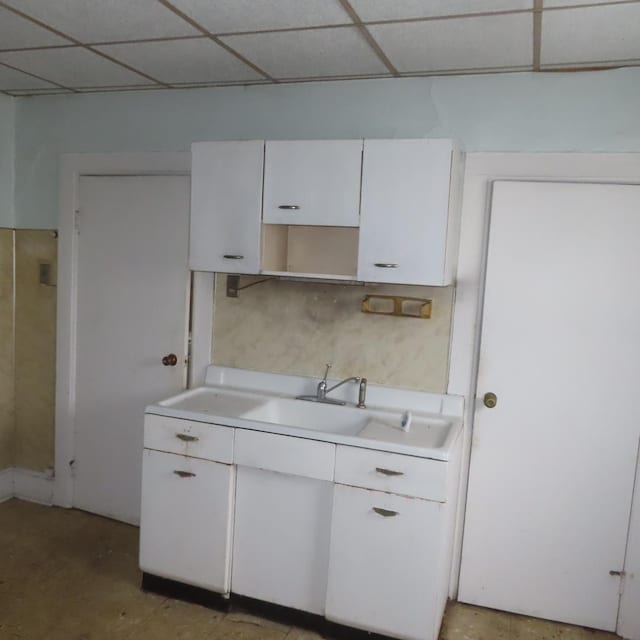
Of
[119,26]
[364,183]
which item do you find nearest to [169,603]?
[364,183]

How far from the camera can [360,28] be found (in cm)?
232

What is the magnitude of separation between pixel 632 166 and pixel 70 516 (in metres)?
3.46

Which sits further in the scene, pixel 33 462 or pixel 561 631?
pixel 33 462

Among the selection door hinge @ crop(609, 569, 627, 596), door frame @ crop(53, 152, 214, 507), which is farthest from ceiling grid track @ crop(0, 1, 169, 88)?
door hinge @ crop(609, 569, 627, 596)

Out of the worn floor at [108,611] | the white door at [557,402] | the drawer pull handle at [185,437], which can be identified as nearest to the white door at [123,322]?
the worn floor at [108,611]

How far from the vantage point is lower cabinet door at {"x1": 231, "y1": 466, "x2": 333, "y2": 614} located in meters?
2.68

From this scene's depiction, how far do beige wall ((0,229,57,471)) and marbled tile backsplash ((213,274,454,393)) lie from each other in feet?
3.77

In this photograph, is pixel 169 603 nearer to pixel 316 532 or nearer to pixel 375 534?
pixel 316 532

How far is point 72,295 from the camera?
3674 mm

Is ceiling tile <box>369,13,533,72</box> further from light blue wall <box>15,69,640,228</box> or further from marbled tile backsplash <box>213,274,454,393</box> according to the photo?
marbled tile backsplash <box>213,274,454,393</box>

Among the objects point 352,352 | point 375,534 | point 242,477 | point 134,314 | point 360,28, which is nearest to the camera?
point 360,28

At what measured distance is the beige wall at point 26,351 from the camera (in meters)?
3.78

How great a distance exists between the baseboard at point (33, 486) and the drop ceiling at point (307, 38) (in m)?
2.32

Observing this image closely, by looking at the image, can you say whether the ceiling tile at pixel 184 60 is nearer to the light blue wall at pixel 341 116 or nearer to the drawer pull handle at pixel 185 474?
the light blue wall at pixel 341 116
